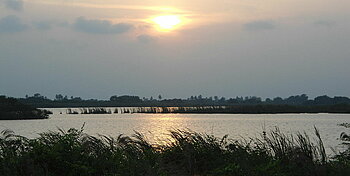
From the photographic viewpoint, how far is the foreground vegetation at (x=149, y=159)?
11.2 metres

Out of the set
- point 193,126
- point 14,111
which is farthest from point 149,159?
point 14,111

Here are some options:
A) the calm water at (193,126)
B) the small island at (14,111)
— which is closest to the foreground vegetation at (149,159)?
the calm water at (193,126)

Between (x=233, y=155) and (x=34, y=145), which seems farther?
(x=233, y=155)

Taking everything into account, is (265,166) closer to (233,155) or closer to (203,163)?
(233,155)

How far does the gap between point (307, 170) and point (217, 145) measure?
10.1ft

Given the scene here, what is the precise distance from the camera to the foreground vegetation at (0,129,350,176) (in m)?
11.2

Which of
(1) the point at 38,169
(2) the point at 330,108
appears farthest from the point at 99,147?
(2) the point at 330,108

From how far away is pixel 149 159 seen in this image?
40.9 ft

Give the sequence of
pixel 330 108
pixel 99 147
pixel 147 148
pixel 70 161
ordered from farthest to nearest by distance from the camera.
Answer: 1. pixel 330 108
2. pixel 147 148
3. pixel 99 147
4. pixel 70 161

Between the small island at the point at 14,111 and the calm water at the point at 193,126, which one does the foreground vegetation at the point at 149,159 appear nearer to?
the calm water at the point at 193,126

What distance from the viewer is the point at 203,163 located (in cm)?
1352

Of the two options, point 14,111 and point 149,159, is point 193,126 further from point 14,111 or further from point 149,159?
point 149,159

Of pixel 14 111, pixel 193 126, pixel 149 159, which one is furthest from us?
pixel 14 111

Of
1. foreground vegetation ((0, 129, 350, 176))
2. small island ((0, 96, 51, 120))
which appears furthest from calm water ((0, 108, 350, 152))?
foreground vegetation ((0, 129, 350, 176))
